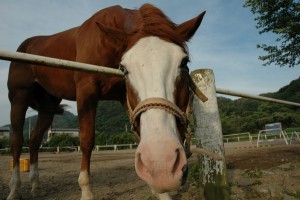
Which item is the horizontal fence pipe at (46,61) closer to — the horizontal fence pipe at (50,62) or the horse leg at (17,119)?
the horizontal fence pipe at (50,62)

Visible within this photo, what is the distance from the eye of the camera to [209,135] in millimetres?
2721

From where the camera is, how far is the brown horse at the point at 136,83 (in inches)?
62.5

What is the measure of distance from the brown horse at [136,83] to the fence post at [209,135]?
1.57ft

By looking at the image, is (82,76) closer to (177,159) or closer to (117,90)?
(117,90)

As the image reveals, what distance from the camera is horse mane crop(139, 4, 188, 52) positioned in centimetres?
223

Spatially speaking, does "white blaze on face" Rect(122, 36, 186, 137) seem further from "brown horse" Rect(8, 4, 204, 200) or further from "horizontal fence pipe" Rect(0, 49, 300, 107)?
"horizontal fence pipe" Rect(0, 49, 300, 107)

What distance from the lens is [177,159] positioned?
5.25ft

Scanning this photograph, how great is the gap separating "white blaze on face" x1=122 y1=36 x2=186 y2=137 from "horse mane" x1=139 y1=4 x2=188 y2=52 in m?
0.07

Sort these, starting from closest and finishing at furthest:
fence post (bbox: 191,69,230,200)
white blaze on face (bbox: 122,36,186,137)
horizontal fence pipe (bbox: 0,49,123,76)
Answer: white blaze on face (bbox: 122,36,186,137) < horizontal fence pipe (bbox: 0,49,123,76) < fence post (bbox: 191,69,230,200)

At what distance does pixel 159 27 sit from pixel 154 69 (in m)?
0.47

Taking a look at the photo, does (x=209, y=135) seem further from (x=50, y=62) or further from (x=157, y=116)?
(x=50, y=62)

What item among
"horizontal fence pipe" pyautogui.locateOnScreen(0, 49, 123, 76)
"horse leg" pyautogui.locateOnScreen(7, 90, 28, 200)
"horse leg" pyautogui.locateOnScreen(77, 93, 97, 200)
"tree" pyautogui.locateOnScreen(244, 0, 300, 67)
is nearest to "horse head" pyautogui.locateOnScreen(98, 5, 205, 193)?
"horizontal fence pipe" pyautogui.locateOnScreen(0, 49, 123, 76)

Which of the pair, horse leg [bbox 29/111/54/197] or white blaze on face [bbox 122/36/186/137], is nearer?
white blaze on face [bbox 122/36/186/137]

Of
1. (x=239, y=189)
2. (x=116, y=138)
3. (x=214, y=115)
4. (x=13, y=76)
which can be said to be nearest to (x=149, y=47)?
(x=214, y=115)
